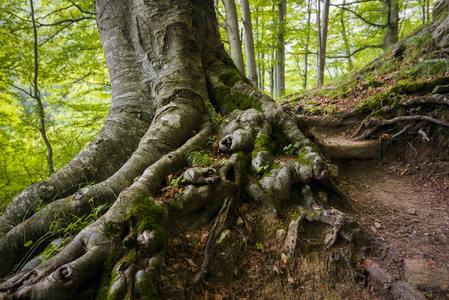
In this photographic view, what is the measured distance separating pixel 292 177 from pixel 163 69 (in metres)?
3.20

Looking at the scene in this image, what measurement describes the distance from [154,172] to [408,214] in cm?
360

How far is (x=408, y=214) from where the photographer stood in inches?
117

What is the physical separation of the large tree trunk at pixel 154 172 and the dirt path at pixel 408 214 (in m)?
0.48

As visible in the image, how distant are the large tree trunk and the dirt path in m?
0.48

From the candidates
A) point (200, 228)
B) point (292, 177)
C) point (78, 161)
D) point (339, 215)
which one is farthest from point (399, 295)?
point (78, 161)

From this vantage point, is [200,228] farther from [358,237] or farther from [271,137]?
[271,137]

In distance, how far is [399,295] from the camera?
6.07ft

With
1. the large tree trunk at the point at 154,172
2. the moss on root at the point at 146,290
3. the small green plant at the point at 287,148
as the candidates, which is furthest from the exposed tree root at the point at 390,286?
the moss on root at the point at 146,290

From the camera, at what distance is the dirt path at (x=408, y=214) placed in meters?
1.96

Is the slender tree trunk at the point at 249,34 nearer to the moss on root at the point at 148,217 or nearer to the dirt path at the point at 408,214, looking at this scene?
the dirt path at the point at 408,214

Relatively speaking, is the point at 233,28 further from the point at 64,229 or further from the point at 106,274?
the point at 106,274

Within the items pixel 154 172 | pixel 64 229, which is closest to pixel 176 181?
pixel 154 172

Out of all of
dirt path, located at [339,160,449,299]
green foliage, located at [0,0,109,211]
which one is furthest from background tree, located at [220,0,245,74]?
dirt path, located at [339,160,449,299]

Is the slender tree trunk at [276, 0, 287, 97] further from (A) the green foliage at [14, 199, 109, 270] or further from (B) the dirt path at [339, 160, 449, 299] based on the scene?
(A) the green foliage at [14, 199, 109, 270]
